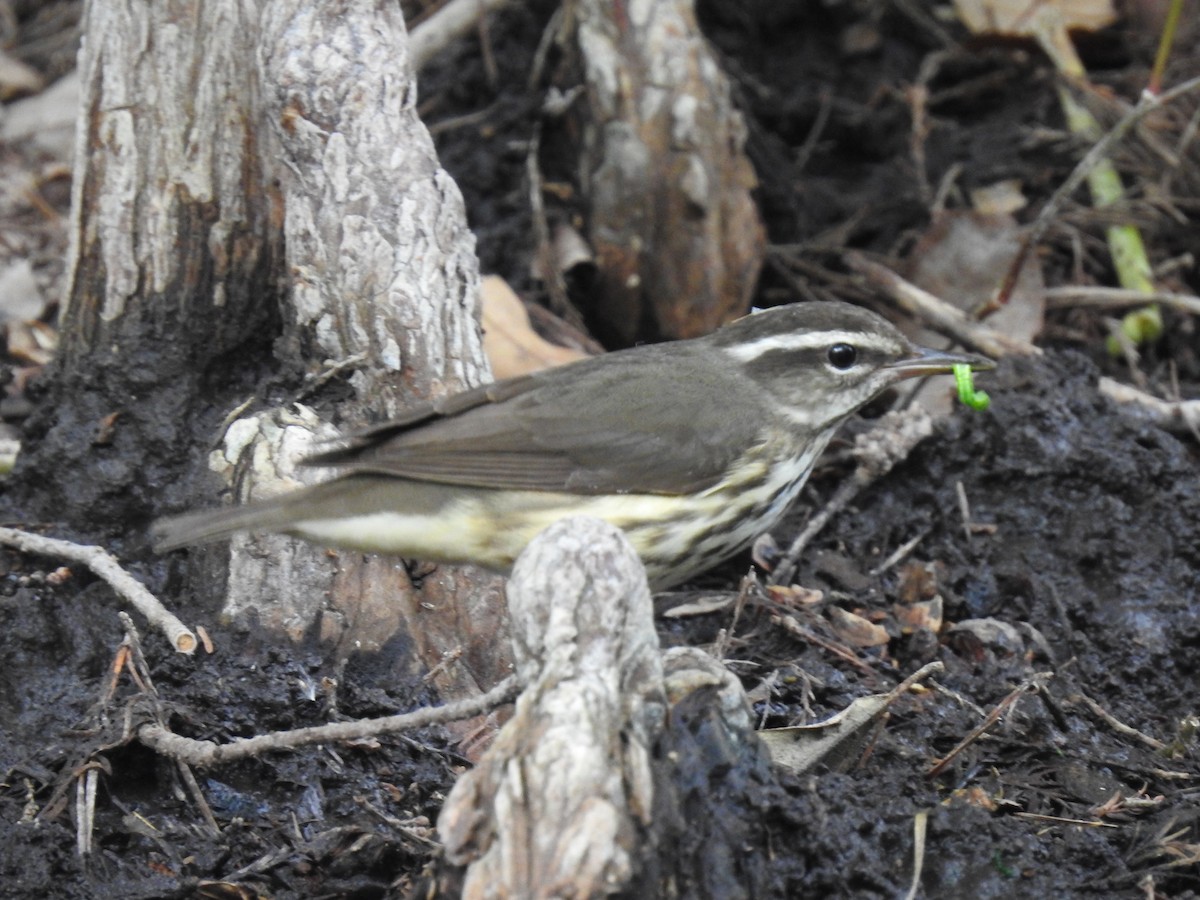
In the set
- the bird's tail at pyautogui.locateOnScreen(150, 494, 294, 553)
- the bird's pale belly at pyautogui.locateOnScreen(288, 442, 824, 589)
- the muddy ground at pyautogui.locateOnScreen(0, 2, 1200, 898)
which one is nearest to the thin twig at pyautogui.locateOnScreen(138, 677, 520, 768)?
the muddy ground at pyautogui.locateOnScreen(0, 2, 1200, 898)

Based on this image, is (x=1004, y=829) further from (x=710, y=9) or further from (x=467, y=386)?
(x=710, y=9)

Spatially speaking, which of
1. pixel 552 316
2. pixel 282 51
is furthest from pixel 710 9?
pixel 282 51

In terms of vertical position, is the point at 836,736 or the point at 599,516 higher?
the point at 599,516

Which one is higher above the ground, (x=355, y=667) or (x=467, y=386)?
(x=467, y=386)

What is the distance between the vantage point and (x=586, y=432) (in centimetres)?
409

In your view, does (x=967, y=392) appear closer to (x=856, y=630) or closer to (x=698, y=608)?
(x=856, y=630)

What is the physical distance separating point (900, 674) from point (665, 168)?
2.58m

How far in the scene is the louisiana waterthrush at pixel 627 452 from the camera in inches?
146

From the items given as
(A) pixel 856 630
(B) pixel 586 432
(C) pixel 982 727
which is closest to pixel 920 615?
(A) pixel 856 630

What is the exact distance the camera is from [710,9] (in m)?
7.08

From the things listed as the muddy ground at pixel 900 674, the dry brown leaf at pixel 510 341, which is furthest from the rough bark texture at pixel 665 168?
the dry brown leaf at pixel 510 341

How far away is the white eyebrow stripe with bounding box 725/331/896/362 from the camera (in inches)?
173

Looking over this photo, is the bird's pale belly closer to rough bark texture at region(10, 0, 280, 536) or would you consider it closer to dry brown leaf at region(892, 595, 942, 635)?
dry brown leaf at region(892, 595, 942, 635)

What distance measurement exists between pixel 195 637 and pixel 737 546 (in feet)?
4.97
